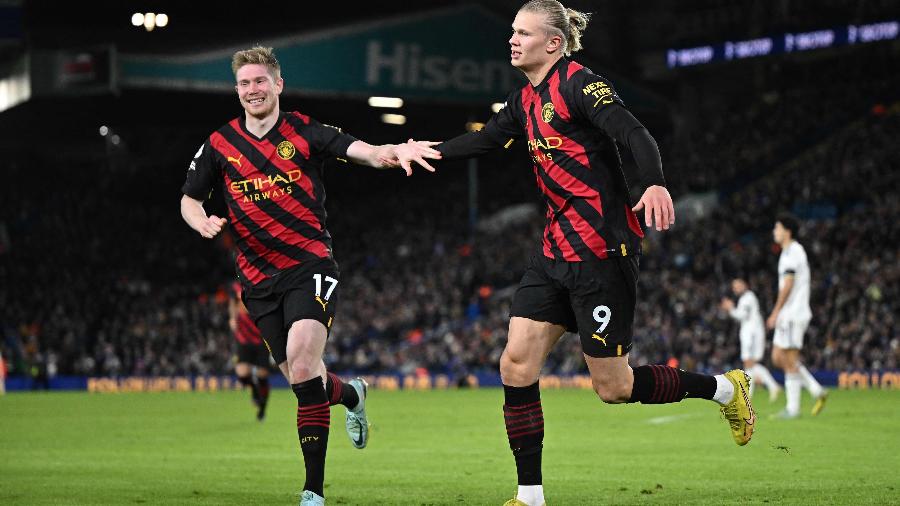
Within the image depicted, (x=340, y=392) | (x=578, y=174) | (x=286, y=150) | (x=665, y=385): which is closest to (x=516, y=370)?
(x=665, y=385)

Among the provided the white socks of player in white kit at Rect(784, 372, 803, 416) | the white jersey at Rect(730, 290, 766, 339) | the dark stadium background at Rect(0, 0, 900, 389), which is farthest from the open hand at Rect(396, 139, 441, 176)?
the dark stadium background at Rect(0, 0, 900, 389)

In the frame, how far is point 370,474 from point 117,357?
2952 cm

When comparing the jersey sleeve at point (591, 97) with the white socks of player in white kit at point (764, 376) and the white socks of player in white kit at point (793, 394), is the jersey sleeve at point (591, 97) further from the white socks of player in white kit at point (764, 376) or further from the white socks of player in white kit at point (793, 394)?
the white socks of player in white kit at point (764, 376)

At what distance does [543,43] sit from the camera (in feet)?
24.5

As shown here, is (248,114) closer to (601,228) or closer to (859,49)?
(601,228)

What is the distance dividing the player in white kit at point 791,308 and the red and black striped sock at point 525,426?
8.18 m

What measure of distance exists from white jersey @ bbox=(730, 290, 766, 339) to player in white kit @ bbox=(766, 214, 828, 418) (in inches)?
160

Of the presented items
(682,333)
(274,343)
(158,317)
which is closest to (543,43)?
(274,343)

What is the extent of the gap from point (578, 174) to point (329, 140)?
180 cm

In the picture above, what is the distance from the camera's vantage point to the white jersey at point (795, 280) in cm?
1572

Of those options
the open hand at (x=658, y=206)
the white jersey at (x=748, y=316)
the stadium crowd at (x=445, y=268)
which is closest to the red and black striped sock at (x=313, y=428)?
the open hand at (x=658, y=206)

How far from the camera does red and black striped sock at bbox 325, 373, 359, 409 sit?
373 inches

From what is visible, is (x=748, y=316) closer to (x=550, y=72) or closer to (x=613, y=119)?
(x=550, y=72)

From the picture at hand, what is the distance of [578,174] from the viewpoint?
730 cm
